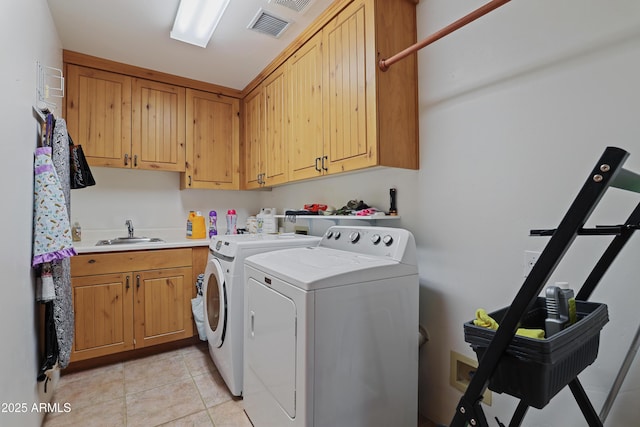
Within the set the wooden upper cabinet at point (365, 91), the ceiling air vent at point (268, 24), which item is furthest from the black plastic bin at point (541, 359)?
the ceiling air vent at point (268, 24)

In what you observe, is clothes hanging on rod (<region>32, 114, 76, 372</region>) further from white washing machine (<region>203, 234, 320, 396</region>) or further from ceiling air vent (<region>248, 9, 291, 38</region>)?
ceiling air vent (<region>248, 9, 291, 38</region>)

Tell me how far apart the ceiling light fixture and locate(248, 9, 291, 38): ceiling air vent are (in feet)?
0.74

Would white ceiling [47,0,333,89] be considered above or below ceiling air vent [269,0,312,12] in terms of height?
above

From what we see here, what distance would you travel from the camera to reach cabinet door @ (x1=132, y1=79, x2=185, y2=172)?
2766 millimetres

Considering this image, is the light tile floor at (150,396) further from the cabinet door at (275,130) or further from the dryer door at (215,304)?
the cabinet door at (275,130)

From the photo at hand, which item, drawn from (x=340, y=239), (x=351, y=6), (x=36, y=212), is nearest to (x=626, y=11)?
(x=351, y=6)

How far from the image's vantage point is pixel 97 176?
2.79 meters

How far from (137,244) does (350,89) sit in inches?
79.3

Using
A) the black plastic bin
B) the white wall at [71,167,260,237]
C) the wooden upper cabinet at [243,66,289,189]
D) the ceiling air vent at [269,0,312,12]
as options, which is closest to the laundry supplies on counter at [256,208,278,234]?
the wooden upper cabinet at [243,66,289,189]

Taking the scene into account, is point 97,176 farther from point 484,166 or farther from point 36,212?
point 484,166

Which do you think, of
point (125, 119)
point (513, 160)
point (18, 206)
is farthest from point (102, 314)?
point (513, 160)

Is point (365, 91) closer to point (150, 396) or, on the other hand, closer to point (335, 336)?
point (335, 336)

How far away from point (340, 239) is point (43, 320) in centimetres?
170

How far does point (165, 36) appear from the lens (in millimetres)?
2209
